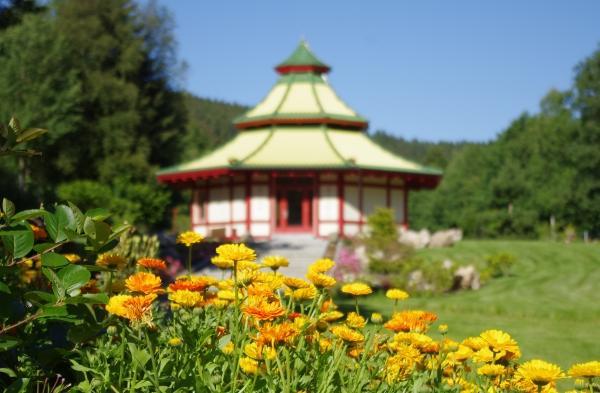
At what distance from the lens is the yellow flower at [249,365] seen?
2.92 metres

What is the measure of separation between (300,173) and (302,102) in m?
4.40

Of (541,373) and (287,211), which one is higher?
(541,373)

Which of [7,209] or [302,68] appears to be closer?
[7,209]

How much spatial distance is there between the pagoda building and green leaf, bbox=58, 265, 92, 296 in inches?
1015

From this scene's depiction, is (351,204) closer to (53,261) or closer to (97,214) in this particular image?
(97,214)

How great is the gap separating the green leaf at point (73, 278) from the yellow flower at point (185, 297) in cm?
37

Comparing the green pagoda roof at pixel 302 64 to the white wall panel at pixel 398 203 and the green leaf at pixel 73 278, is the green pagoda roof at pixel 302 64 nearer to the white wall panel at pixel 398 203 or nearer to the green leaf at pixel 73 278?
the white wall panel at pixel 398 203

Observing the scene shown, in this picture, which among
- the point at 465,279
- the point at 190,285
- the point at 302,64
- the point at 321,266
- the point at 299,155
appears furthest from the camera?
the point at 302,64

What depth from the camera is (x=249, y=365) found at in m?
2.93

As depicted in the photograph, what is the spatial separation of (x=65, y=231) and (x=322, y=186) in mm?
27782

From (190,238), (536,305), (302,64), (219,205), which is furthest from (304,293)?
(302,64)

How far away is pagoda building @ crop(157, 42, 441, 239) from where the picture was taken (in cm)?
3000

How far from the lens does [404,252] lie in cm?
1958

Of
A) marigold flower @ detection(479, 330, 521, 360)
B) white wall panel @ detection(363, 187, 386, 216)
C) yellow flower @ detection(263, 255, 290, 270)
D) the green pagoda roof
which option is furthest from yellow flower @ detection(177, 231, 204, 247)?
the green pagoda roof
